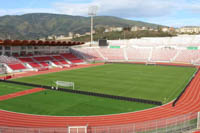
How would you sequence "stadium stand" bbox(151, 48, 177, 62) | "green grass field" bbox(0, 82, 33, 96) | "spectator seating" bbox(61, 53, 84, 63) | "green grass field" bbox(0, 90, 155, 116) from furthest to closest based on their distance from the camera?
1. "stadium stand" bbox(151, 48, 177, 62)
2. "spectator seating" bbox(61, 53, 84, 63)
3. "green grass field" bbox(0, 82, 33, 96)
4. "green grass field" bbox(0, 90, 155, 116)

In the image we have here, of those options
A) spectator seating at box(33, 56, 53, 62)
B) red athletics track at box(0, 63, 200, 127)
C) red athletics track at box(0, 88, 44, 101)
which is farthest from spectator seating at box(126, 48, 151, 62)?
red athletics track at box(0, 63, 200, 127)

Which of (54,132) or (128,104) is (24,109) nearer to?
(54,132)

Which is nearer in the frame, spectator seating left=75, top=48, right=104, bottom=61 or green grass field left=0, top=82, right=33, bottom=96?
green grass field left=0, top=82, right=33, bottom=96

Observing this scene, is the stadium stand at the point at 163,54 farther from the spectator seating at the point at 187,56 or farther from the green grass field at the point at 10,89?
the green grass field at the point at 10,89

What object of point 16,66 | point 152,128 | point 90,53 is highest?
point 90,53

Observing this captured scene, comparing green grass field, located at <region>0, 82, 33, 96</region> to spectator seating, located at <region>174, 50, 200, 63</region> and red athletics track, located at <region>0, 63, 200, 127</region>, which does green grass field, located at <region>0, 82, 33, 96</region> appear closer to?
red athletics track, located at <region>0, 63, 200, 127</region>

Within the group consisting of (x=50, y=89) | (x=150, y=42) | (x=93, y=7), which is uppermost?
(x=93, y=7)

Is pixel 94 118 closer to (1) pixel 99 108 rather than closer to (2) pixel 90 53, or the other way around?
(1) pixel 99 108

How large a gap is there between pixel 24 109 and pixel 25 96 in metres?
4.83

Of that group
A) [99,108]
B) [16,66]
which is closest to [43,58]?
[16,66]

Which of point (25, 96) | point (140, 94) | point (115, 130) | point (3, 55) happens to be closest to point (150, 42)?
point (3, 55)

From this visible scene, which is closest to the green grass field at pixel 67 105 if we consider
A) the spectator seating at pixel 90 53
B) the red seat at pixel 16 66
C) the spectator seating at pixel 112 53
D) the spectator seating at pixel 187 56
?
the red seat at pixel 16 66

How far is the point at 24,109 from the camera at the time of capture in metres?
17.2

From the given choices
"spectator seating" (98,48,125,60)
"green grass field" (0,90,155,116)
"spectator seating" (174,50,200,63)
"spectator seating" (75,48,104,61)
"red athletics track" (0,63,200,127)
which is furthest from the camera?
"spectator seating" (75,48,104,61)
